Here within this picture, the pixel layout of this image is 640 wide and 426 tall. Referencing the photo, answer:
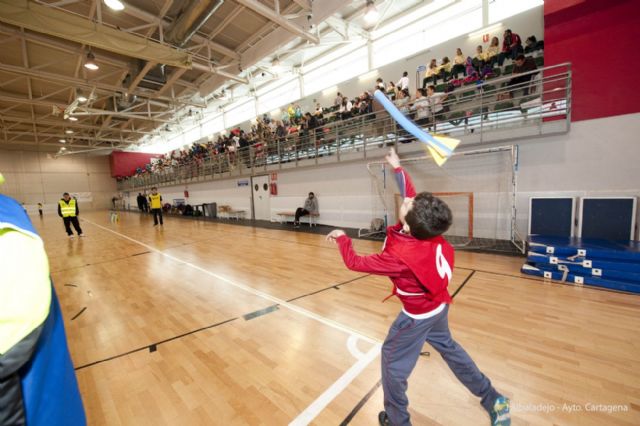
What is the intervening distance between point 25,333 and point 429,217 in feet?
5.17

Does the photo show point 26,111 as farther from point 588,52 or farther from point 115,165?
point 588,52

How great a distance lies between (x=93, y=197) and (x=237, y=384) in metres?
36.1

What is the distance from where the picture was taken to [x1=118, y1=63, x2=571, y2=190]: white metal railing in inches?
227

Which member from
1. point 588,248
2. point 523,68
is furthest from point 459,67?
point 588,248

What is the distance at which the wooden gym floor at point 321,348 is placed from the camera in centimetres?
199

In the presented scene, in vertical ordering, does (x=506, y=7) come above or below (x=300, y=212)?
above

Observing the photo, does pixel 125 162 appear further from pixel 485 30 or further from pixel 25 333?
pixel 25 333

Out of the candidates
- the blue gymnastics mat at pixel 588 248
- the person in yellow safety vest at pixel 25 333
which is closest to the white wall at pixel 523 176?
the blue gymnastics mat at pixel 588 248

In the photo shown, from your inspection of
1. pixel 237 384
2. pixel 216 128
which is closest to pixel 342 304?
pixel 237 384

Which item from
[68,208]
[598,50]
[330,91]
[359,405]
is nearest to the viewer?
[359,405]

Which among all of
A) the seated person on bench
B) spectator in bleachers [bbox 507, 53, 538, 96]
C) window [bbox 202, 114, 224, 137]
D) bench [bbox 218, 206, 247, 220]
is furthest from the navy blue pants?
window [bbox 202, 114, 224, 137]

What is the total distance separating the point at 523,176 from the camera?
630 centimetres

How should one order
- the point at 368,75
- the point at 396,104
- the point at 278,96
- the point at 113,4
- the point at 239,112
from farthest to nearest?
1. the point at 239,112
2. the point at 278,96
3. the point at 368,75
4. the point at 396,104
5. the point at 113,4

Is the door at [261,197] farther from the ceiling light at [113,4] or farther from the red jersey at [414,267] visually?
the red jersey at [414,267]
